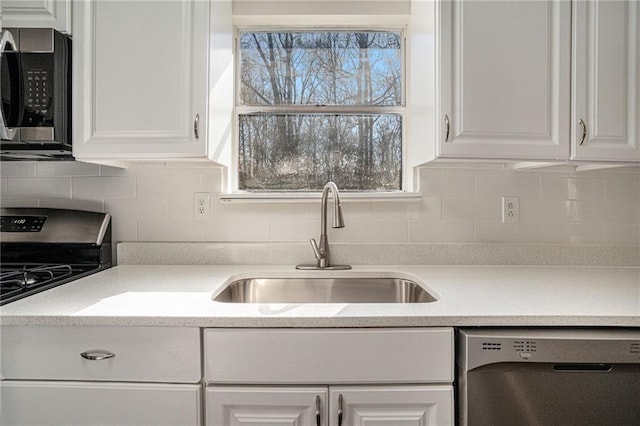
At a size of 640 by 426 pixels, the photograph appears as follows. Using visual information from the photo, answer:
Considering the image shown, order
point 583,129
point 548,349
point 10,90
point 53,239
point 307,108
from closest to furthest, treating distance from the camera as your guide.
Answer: point 548,349 → point 10,90 → point 583,129 → point 53,239 → point 307,108

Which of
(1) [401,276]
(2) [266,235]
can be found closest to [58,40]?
(2) [266,235]

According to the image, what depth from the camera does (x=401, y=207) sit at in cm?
172

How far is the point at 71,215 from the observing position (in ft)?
5.27

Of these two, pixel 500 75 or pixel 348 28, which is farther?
pixel 348 28

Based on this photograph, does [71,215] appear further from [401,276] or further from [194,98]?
[401,276]

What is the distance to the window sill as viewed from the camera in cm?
168

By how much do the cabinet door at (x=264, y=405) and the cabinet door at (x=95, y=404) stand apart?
59 mm

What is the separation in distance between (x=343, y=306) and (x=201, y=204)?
909 mm

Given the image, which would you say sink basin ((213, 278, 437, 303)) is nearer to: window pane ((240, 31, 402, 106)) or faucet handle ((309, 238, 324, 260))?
faucet handle ((309, 238, 324, 260))

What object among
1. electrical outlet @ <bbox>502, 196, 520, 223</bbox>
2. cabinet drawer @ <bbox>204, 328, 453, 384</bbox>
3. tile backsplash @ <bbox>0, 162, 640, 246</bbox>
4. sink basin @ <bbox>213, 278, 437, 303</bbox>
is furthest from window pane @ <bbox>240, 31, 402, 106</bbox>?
cabinet drawer @ <bbox>204, 328, 453, 384</bbox>

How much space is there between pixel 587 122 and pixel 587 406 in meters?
0.95

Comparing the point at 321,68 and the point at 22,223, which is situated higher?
the point at 321,68

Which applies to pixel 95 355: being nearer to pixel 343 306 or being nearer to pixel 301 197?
pixel 343 306

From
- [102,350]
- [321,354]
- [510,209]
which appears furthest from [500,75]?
[102,350]
